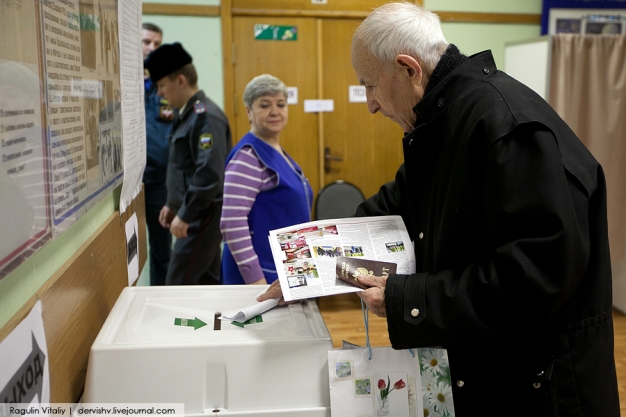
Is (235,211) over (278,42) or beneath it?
beneath

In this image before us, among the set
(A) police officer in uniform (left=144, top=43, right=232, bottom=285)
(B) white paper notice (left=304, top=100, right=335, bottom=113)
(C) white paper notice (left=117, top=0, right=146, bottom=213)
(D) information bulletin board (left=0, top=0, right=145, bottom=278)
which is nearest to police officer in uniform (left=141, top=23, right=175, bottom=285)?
(A) police officer in uniform (left=144, top=43, right=232, bottom=285)

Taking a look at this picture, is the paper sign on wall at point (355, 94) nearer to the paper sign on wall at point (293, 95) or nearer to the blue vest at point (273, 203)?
the paper sign on wall at point (293, 95)

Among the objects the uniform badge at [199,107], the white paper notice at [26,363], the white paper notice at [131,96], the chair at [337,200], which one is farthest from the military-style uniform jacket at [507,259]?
the chair at [337,200]

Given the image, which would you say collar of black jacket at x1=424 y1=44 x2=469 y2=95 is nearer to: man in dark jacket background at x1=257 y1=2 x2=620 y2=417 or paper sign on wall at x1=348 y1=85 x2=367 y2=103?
man in dark jacket background at x1=257 y1=2 x2=620 y2=417

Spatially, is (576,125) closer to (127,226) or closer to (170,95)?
(170,95)

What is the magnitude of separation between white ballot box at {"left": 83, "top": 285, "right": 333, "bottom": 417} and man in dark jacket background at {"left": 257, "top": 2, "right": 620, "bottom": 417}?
176mm

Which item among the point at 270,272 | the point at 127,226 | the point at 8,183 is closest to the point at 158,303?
the point at 127,226

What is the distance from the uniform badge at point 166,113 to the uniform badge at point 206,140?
936 millimetres

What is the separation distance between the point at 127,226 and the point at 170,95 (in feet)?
5.25

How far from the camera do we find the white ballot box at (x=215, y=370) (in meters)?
0.96

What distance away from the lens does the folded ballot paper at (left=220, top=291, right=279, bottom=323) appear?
1.19 metres

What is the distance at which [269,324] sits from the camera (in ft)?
3.83

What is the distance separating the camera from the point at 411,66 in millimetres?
1136

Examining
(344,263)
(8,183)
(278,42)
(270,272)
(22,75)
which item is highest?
(278,42)
